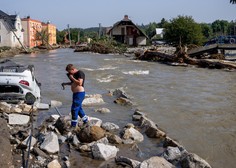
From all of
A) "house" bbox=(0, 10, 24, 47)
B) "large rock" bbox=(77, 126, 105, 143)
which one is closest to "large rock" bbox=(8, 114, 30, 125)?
"large rock" bbox=(77, 126, 105, 143)

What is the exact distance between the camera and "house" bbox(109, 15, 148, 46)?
219 ft

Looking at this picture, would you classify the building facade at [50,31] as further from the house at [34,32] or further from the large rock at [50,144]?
the large rock at [50,144]

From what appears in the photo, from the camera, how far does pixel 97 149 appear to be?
620cm

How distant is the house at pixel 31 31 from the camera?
6600 cm

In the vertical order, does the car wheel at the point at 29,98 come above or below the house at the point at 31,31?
below

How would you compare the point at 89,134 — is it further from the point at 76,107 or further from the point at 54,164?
the point at 54,164

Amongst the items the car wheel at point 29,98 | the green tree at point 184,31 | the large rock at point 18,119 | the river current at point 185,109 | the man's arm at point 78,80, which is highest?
the green tree at point 184,31

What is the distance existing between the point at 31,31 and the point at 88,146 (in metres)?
65.5

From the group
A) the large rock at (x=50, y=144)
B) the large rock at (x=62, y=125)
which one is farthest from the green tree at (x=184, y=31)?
the large rock at (x=50, y=144)

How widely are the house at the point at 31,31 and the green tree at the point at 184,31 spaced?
94.3 feet

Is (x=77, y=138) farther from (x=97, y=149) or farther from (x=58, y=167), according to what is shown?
(x=58, y=167)

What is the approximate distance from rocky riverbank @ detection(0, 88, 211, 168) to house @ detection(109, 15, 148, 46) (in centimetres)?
5948

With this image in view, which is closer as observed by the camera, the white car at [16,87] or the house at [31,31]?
the white car at [16,87]

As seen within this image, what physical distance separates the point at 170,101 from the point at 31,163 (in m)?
7.97
